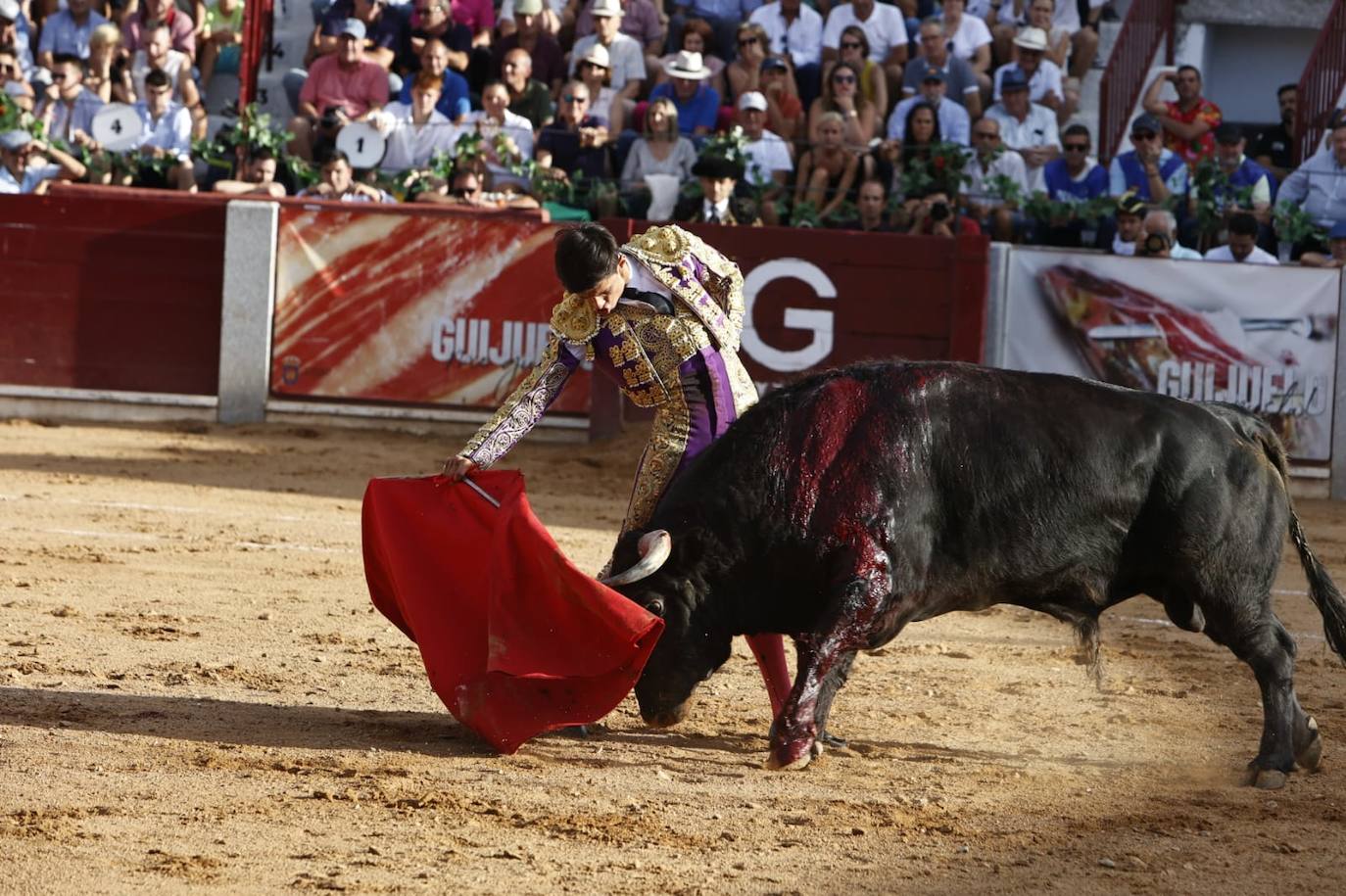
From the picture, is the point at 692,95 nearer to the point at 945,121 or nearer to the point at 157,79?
the point at 945,121

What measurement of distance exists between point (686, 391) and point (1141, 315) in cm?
579

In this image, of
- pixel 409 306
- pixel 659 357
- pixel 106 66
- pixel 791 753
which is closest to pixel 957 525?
pixel 791 753

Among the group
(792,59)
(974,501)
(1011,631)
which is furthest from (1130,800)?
(792,59)

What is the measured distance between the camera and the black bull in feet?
14.1

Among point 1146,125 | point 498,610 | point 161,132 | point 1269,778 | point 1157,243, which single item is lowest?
point 1269,778

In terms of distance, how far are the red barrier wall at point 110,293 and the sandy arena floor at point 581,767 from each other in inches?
149

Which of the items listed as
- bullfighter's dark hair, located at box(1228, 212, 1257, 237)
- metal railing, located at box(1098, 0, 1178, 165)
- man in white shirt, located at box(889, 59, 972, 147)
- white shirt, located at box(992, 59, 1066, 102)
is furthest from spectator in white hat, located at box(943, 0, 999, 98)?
bullfighter's dark hair, located at box(1228, 212, 1257, 237)

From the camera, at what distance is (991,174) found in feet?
34.9

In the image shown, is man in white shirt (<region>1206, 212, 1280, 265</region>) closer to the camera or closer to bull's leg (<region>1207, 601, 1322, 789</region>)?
the camera

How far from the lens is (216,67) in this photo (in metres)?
12.8

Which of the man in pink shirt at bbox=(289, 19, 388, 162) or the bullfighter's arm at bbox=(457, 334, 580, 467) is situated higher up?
the man in pink shirt at bbox=(289, 19, 388, 162)

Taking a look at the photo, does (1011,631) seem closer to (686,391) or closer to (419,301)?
(686,391)

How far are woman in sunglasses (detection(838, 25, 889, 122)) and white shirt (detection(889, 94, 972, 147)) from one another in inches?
9.9

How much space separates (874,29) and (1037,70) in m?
1.07
